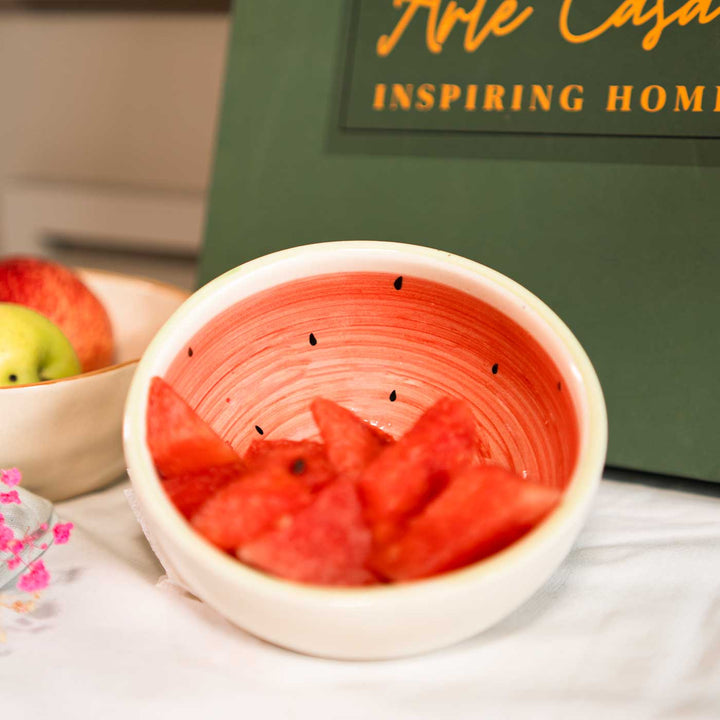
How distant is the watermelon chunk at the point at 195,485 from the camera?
39 cm

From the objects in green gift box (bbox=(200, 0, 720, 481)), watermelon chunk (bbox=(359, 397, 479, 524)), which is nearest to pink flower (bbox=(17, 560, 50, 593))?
watermelon chunk (bbox=(359, 397, 479, 524))

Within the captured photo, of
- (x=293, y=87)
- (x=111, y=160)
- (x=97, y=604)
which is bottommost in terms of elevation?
(x=97, y=604)

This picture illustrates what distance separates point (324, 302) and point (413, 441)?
0.15 m

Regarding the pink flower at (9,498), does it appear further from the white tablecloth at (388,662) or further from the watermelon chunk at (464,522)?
the watermelon chunk at (464,522)

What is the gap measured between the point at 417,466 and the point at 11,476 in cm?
29

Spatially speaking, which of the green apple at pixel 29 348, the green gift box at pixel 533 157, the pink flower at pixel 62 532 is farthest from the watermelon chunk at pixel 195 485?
the green gift box at pixel 533 157

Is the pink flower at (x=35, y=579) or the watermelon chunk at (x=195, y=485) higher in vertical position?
the watermelon chunk at (x=195, y=485)

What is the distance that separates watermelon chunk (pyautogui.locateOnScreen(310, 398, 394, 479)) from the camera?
42 cm

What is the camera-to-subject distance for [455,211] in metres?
0.64

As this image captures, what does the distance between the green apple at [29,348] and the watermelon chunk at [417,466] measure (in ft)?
1.07

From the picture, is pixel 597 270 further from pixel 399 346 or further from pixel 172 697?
pixel 172 697

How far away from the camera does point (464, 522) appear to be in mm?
349

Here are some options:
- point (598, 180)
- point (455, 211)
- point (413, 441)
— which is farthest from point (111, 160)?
point (413, 441)

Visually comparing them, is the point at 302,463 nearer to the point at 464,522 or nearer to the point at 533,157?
the point at 464,522
